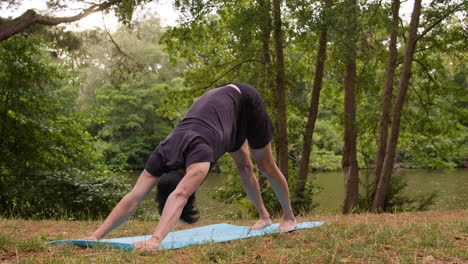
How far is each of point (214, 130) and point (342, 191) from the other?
2056cm

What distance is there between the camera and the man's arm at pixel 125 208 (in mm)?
3906

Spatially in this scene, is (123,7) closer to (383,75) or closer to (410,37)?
(410,37)

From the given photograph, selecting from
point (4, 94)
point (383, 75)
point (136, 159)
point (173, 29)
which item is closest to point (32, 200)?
point (4, 94)

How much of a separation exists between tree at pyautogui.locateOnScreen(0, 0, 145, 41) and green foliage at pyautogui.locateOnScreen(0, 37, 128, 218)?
5.48 ft

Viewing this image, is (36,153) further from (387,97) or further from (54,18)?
(387,97)

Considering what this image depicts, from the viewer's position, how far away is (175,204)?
3.68 meters

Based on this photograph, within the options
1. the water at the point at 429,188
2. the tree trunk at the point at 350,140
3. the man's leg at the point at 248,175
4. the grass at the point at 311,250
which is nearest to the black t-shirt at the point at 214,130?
the man's leg at the point at 248,175

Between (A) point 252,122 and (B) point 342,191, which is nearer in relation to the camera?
(A) point 252,122

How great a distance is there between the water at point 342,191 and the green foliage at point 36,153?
13.3 ft

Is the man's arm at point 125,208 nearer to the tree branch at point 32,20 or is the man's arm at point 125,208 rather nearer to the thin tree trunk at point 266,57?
the tree branch at point 32,20

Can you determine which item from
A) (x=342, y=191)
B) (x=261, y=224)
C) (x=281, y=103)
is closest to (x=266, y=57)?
(x=281, y=103)

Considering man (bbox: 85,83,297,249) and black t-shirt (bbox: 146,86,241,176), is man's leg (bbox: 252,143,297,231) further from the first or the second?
black t-shirt (bbox: 146,86,241,176)

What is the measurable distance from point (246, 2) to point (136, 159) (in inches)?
1194

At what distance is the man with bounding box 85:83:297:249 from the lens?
3.73m
